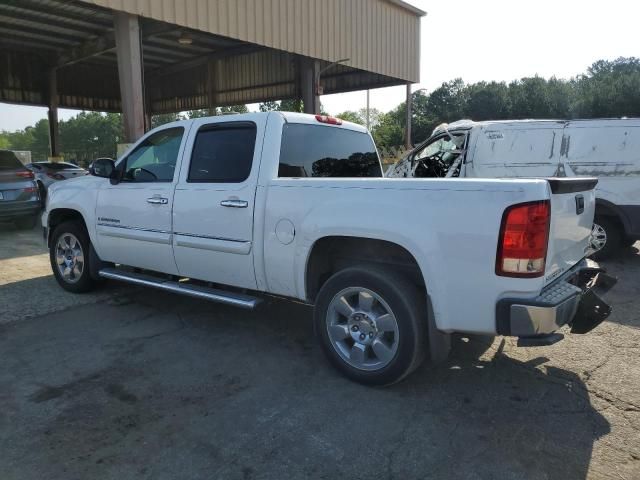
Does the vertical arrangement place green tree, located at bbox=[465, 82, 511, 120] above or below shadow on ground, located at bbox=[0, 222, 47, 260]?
above

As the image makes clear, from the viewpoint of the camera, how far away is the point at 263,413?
313cm

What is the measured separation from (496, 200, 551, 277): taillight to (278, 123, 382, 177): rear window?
1.88 m

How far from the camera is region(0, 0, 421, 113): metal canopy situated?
1225 cm

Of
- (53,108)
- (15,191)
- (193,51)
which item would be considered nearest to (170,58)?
(193,51)

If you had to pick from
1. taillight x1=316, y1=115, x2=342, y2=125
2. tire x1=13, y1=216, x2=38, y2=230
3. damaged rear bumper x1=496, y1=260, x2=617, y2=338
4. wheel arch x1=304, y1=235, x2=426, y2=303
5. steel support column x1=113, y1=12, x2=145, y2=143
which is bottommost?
tire x1=13, y1=216, x2=38, y2=230

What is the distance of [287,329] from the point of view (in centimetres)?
466

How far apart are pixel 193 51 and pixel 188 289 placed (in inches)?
599

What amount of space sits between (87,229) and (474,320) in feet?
14.4

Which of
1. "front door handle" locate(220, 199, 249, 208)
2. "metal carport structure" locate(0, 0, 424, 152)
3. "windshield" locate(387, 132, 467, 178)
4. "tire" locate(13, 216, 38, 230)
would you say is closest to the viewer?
"front door handle" locate(220, 199, 249, 208)

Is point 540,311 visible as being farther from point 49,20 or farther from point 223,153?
point 49,20

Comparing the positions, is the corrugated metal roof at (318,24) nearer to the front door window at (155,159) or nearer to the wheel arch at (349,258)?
the front door window at (155,159)

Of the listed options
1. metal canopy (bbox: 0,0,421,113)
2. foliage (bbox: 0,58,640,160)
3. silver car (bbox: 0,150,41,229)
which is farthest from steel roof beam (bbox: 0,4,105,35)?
foliage (bbox: 0,58,640,160)

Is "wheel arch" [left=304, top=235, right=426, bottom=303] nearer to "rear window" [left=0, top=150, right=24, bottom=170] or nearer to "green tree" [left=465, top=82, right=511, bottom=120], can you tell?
"rear window" [left=0, top=150, right=24, bottom=170]

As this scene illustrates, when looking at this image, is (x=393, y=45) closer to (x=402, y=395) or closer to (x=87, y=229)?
(x=87, y=229)
